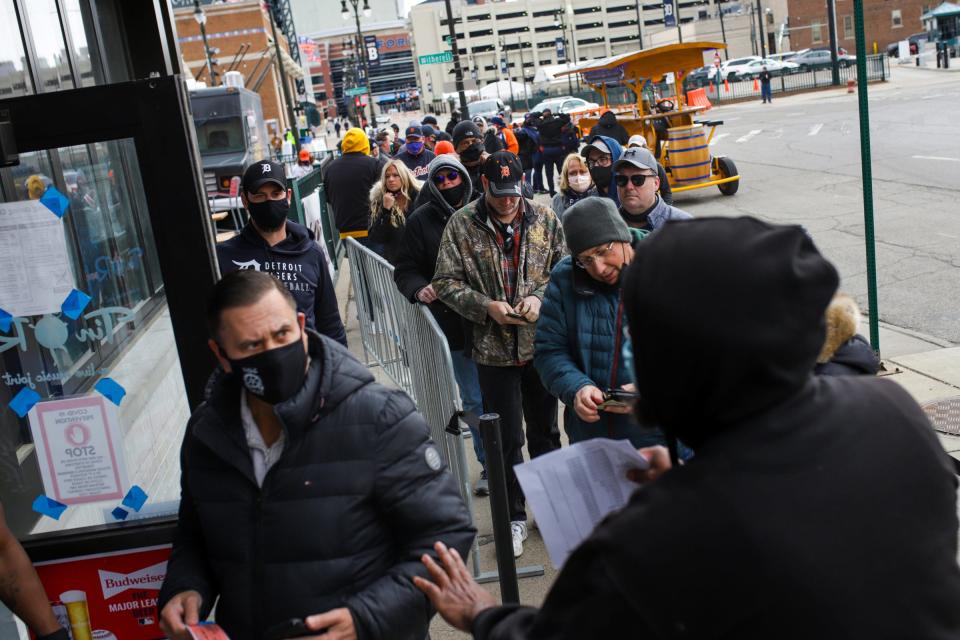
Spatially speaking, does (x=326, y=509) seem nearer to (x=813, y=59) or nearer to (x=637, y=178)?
(x=637, y=178)

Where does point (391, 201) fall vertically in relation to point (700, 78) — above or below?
below

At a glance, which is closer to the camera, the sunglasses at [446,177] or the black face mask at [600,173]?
the sunglasses at [446,177]

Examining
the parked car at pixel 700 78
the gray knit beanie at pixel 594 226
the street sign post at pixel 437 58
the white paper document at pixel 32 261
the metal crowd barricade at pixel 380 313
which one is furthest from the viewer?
the parked car at pixel 700 78

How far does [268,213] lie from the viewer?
5230mm

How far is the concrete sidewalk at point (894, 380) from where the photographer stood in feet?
16.2

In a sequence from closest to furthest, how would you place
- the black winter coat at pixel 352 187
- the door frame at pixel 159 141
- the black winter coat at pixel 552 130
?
the door frame at pixel 159 141
the black winter coat at pixel 352 187
the black winter coat at pixel 552 130

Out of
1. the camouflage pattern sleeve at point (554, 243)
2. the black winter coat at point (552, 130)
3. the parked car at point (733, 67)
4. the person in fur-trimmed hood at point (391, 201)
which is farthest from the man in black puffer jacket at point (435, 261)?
the parked car at point (733, 67)

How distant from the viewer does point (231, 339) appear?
2.60 meters

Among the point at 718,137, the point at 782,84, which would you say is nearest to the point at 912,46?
the point at 782,84

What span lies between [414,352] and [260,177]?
1.57 meters

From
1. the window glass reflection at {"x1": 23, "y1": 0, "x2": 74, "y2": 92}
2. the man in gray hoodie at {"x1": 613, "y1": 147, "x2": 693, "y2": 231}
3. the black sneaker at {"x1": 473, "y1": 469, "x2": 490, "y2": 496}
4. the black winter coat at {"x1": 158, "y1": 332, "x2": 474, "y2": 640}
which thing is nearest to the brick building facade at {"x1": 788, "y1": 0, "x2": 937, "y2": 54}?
the man in gray hoodie at {"x1": 613, "y1": 147, "x2": 693, "y2": 231}

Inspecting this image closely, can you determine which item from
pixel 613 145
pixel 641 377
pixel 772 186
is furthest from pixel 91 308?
pixel 772 186

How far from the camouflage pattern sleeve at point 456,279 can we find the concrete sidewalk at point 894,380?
131 centimetres

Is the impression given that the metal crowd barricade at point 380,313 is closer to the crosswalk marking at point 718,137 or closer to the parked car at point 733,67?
the crosswalk marking at point 718,137
